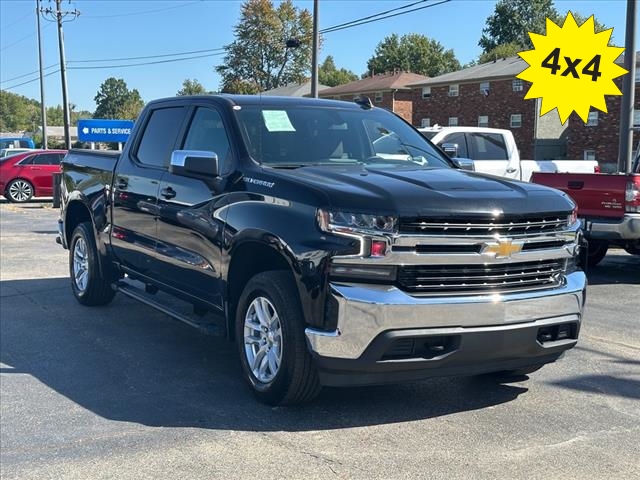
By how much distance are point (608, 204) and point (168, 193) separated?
19.6ft

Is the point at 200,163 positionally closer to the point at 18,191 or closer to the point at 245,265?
the point at 245,265

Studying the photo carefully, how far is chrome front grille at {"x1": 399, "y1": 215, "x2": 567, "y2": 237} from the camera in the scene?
402 cm

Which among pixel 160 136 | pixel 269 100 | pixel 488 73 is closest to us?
pixel 269 100

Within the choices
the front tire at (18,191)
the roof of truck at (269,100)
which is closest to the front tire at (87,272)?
the roof of truck at (269,100)

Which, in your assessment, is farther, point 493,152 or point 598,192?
point 493,152

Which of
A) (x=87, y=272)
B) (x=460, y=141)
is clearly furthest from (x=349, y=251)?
(x=460, y=141)

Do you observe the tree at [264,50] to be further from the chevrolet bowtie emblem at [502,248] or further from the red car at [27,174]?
the chevrolet bowtie emblem at [502,248]

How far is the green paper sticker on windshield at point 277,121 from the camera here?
5.37 metres

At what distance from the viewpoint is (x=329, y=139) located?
553 cm

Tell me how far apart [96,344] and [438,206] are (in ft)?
11.6

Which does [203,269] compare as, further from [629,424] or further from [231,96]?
[629,424]

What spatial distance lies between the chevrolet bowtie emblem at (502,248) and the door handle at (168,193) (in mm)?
2576

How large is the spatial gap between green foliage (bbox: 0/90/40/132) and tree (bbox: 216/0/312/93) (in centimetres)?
8421

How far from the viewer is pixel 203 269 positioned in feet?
17.2
